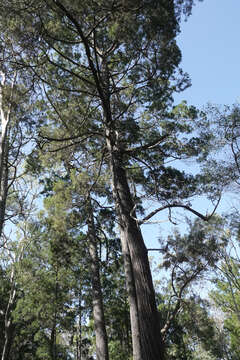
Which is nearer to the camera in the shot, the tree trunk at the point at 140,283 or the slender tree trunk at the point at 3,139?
the tree trunk at the point at 140,283

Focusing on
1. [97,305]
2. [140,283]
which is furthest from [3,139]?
[97,305]

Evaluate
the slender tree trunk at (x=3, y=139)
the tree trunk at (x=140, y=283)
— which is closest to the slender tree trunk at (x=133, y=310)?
the tree trunk at (x=140, y=283)

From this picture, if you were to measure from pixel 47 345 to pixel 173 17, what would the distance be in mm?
12177

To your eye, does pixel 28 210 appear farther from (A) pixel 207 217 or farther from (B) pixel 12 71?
(A) pixel 207 217

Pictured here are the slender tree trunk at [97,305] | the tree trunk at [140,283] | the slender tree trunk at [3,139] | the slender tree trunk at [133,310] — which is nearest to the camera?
the tree trunk at [140,283]

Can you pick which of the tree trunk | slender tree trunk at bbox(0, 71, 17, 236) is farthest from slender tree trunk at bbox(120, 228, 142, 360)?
slender tree trunk at bbox(0, 71, 17, 236)

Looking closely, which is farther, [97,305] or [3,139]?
[97,305]

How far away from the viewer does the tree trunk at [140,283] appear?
12.7 feet

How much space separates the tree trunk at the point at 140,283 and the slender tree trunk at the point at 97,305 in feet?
9.39

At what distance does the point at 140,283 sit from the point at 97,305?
4316 mm

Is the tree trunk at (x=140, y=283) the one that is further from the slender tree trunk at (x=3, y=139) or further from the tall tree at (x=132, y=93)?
the slender tree trunk at (x=3, y=139)

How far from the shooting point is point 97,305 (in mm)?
8148

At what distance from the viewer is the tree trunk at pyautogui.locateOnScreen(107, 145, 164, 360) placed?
12.7ft

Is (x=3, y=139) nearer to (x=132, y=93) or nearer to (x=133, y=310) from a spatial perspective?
(x=132, y=93)
